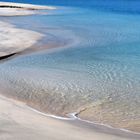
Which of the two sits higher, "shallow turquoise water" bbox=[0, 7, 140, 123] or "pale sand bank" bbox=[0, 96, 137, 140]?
"shallow turquoise water" bbox=[0, 7, 140, 123]

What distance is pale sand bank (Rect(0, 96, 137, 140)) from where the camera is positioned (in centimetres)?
616

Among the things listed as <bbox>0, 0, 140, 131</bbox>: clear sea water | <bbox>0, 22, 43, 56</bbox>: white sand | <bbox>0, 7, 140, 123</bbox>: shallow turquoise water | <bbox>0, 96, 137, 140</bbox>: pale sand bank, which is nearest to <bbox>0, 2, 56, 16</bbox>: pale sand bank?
<bbox>0, 22, 43, 56</bbox>: white sand

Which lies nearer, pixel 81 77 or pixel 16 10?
pixel 81 77

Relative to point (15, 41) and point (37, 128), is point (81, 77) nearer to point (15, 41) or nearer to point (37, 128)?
point (37, 128)

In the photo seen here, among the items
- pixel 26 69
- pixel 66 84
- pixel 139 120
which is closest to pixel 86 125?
pixel 139 120

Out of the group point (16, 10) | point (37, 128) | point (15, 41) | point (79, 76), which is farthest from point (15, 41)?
point (16, 10)

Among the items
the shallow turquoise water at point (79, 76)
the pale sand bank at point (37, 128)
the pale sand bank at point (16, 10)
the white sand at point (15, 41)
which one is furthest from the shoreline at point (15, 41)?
the pale sand bank at point (16, 10)

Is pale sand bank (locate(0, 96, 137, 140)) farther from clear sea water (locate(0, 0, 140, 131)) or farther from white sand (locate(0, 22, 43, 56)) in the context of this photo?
white sand (locate(0, 22, 43, 56))

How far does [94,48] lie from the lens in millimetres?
17188

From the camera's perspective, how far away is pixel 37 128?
662 cm

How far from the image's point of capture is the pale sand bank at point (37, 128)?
616 centimetres

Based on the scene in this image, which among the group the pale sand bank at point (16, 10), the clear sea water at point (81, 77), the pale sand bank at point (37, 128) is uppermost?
the pale sand bank at point (16, 10)

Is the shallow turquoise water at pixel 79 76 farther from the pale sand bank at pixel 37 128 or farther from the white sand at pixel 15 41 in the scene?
the white sand at pixel 15 41

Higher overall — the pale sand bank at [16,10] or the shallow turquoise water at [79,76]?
the pale sand bank at [16,10]
